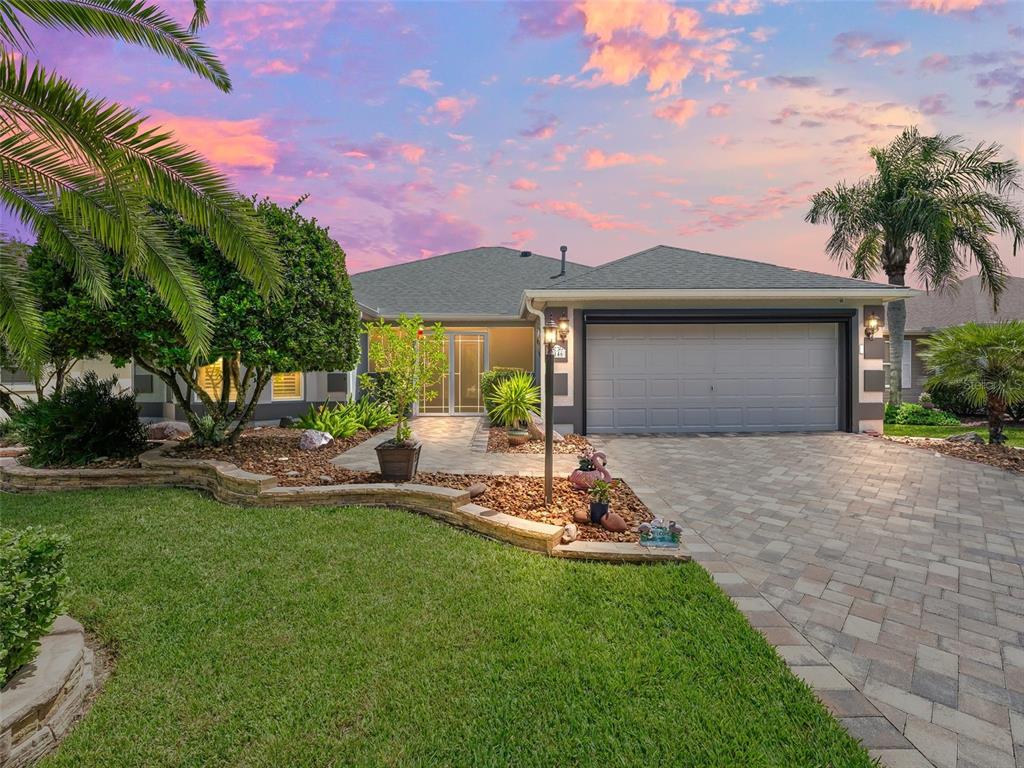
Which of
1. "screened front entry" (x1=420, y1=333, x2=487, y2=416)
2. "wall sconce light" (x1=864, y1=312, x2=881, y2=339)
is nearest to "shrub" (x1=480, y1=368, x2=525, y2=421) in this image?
"screened front entry" (x1=420, y1=333, x2=487, y2=416)

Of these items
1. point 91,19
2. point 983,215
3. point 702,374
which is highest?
point 983,215

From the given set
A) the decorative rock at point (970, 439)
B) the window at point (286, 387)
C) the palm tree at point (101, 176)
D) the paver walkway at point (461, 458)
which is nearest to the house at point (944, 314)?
the decorative rock at point (970, 439)

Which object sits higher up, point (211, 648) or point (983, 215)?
point (983, 215)

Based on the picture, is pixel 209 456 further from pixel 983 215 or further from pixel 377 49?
pixel 983 215

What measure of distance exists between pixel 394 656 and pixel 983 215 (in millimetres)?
18080

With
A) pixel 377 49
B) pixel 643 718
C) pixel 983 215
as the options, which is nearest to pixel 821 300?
pixel 983 215

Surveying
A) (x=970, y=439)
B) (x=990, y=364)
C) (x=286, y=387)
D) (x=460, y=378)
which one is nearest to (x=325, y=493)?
(x=286, y=387)

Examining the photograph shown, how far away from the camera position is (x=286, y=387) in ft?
39.5

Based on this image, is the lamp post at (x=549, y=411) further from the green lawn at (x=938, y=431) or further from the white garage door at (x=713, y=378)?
the green lawn at (x=938, y=431)

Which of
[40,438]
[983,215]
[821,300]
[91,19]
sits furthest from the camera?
[983,215]

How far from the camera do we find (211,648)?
2.60 metres

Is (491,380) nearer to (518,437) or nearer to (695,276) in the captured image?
(518,437)

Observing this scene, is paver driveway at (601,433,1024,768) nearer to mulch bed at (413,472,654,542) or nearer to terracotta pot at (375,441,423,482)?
mulch bed at (413,472,654,542)

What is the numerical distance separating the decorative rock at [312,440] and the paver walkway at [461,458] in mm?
588
